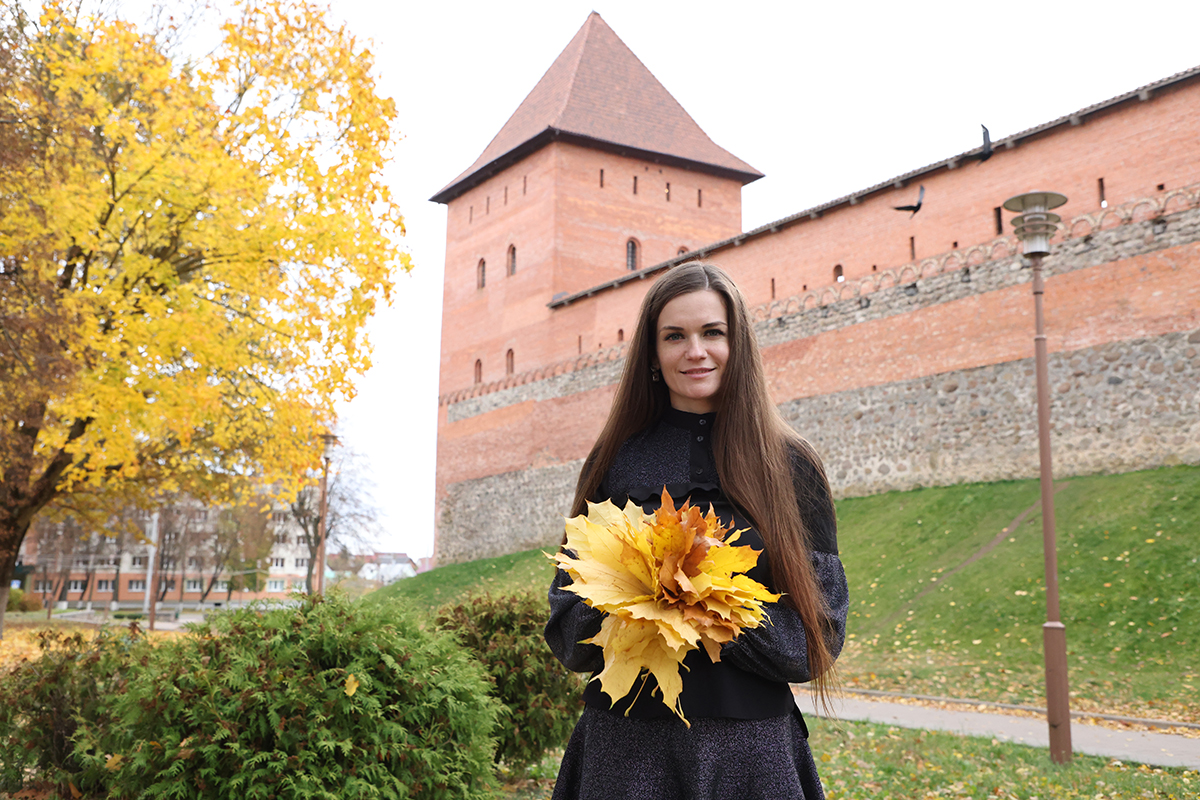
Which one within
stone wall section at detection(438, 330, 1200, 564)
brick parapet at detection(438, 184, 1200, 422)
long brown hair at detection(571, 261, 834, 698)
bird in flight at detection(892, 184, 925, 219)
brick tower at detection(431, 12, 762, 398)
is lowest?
long brown hair at detection(571, 261, 834, 698)

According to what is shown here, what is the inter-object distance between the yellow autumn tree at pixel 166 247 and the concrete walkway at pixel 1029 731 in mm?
7040

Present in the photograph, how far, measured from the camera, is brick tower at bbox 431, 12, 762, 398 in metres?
31.4

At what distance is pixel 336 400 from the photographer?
11.0m

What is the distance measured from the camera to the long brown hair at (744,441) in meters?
2.01

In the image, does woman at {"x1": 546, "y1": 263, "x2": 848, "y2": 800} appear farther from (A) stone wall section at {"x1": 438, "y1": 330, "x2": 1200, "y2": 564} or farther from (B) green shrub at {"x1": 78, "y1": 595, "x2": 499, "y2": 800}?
(A) stone wall section at {"x1": 438, "y1": 330, "x2": 1200, "y2": 564}

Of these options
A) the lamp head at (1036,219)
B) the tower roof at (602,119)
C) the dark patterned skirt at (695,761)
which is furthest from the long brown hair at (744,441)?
the tower roof at (602,119)

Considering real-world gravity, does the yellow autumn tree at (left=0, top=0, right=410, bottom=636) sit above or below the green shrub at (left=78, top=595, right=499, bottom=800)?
above

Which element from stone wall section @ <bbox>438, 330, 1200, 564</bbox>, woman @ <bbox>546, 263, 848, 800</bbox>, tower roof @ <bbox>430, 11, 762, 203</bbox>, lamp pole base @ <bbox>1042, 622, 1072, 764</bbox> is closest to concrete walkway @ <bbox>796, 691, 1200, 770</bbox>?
lamp pole base @ <bbox>1042, 622, 1072, 764</bbox>

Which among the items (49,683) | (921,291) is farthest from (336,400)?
(921,291)

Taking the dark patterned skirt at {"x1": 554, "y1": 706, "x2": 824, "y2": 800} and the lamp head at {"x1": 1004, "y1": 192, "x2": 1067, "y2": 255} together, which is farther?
the lamp head at {"x1": 1004, "y1": 192, "x2": 1067, "y2": 255}

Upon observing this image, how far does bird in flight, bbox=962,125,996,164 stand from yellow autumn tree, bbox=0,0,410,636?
1209 centimetres

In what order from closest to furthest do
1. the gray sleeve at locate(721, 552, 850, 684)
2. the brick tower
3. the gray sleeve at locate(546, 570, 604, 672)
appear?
the gray sleeve at locate(721, 552, 850, 684) → the gray sleeve at locate(546, 570, 604, 672) → the brick tower

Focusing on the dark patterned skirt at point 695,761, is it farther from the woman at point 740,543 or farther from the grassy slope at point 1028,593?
the grassy slope at point 1028,593

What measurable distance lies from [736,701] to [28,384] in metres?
7.95
